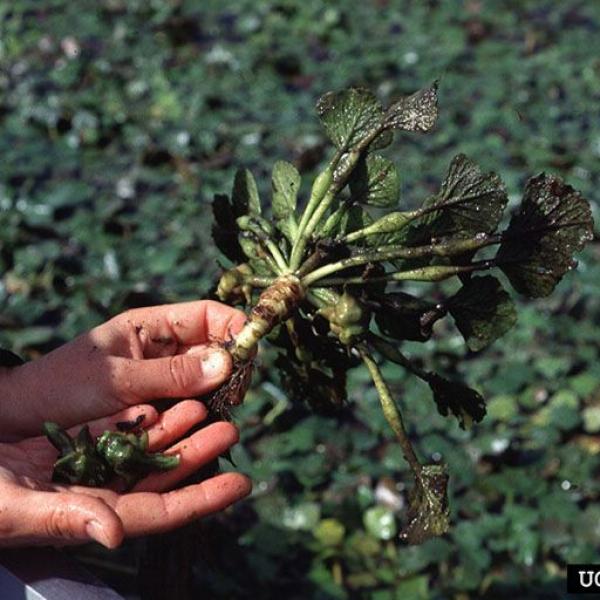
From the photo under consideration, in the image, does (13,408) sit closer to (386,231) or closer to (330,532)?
(386,231)

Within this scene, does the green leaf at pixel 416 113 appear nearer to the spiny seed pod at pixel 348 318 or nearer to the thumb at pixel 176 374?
the spiny seed pod at pixel 348 318

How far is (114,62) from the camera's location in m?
5.06

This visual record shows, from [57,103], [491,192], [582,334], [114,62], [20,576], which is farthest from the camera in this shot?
[114,62]

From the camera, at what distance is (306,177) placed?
424cm

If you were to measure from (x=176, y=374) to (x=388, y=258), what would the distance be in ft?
1.44

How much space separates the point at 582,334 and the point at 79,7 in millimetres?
3364

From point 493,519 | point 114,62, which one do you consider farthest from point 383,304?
point 114,62

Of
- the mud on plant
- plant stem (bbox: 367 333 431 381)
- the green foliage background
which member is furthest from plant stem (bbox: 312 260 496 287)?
the green foliage background

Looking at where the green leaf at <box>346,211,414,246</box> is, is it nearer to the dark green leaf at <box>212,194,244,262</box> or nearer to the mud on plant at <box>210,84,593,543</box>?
the mud on plant at <box>210,84,593,543</box>

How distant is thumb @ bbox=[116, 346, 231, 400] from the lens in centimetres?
194

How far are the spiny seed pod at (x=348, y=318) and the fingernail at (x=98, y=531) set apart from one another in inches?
21.4

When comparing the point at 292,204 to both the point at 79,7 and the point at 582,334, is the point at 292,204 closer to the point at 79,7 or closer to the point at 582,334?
the point at 582,334

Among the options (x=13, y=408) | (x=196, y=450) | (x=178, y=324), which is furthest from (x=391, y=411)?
(x=13, y=408)

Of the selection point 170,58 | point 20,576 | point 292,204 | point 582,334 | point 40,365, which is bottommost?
point 582,334
